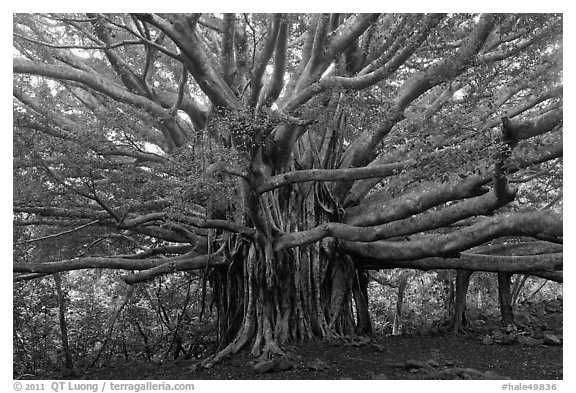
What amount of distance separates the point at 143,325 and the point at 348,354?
5.04 meters

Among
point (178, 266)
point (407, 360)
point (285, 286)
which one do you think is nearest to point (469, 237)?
point (407, 360)

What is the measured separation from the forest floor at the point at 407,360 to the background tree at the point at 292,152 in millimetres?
368

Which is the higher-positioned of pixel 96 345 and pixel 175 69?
pixel 175 69

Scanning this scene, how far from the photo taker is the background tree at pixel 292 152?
14.2 feet

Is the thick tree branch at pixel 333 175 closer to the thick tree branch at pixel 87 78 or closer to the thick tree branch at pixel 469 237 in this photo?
the thick tree branch at pixel 469 237

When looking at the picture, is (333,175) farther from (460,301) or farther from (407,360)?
(460,301)

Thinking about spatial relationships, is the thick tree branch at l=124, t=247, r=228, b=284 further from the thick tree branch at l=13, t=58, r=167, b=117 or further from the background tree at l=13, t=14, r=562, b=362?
the thick tree branch at l=13, t=58, r=167, b=117

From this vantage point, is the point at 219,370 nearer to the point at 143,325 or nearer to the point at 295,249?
the point at 295,249

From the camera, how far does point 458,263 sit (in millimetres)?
5684

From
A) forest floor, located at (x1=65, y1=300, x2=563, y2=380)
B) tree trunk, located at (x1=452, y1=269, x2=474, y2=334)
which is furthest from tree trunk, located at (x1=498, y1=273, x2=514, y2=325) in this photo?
tree trunk, located at (x1=452, y1=269, x2=474, y2=334)

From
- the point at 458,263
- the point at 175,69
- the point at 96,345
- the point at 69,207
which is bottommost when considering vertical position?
the point at 96,345

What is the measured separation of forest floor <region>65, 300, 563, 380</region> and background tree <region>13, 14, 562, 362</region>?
1.21 ft
